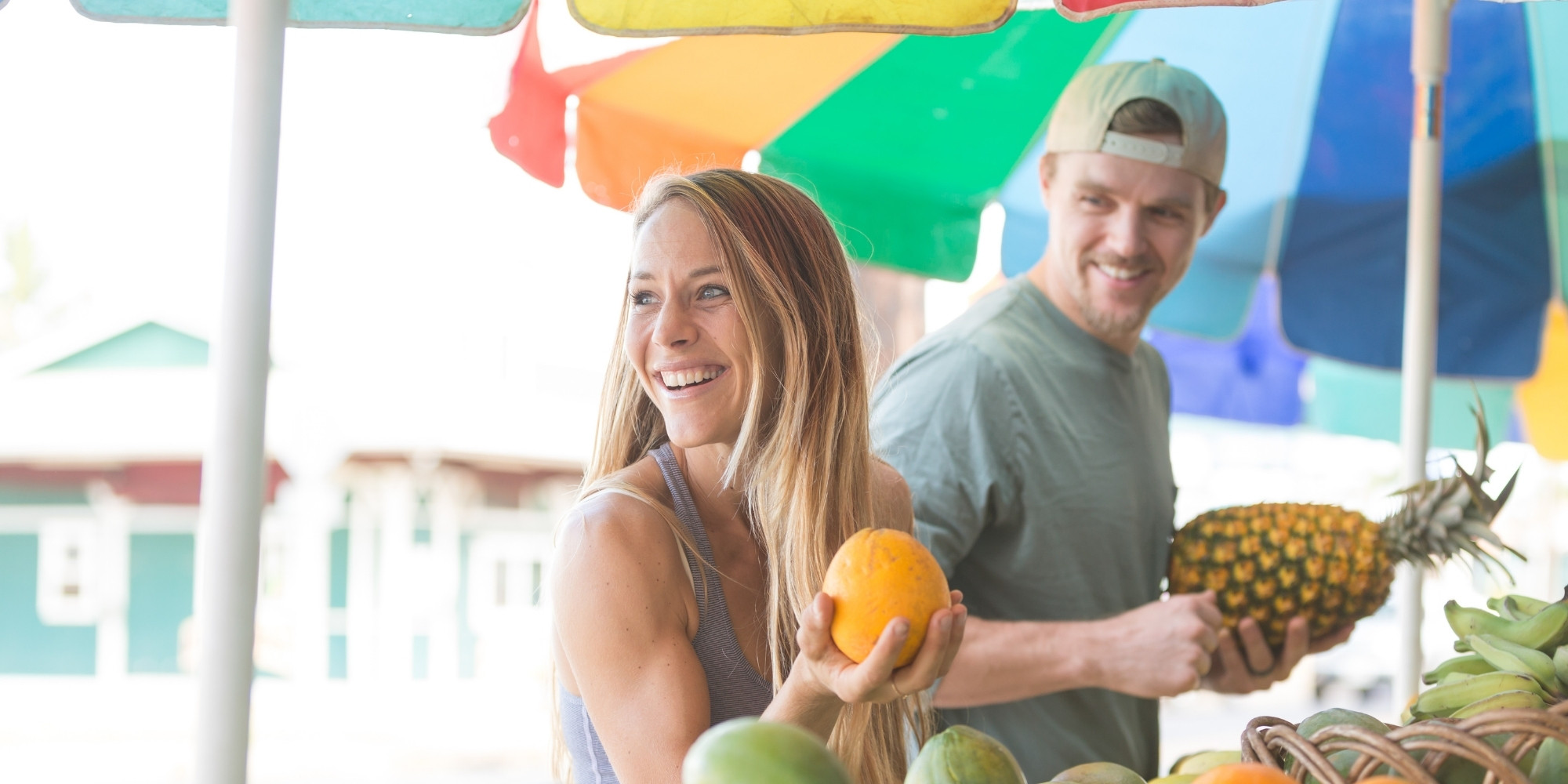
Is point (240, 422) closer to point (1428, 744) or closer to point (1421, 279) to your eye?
point (1428, 744)

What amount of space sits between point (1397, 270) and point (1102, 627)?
9.74 feet

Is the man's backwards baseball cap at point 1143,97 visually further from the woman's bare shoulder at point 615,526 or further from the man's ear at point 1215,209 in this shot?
the woman's bare shoulder at point 615,526

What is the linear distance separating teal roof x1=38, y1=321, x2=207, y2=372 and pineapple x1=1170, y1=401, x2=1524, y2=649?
54.9ft

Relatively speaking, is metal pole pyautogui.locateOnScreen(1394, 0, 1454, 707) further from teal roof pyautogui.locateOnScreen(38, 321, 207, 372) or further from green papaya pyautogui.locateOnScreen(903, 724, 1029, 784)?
teal roof pyautogui.locateOnScreen(38, 321, 207, 372)

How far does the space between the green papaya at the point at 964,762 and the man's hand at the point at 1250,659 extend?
154cm

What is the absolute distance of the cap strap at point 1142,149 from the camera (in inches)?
104

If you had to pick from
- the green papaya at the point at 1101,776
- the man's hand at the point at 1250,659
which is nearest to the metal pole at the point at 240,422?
the green papaya at the point at 1101,776

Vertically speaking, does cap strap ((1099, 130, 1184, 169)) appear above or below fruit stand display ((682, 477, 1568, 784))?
above

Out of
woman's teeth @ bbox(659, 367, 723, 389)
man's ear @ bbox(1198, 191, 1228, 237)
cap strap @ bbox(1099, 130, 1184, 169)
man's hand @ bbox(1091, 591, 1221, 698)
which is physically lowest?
man's hand @ bbox(1091, 591, 1221, 698)

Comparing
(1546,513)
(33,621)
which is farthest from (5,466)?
(1546,513)

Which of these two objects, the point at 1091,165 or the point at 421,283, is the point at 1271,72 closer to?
the point at 1091,165

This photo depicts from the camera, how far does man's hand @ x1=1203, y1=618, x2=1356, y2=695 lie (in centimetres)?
255

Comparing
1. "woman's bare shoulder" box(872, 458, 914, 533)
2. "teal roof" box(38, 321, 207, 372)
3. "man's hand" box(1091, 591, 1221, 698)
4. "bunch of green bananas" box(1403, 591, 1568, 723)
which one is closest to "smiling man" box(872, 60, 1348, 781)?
"man's hand" box(1091, 591, 1221, 698)

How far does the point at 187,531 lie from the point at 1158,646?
1775 centimetres
